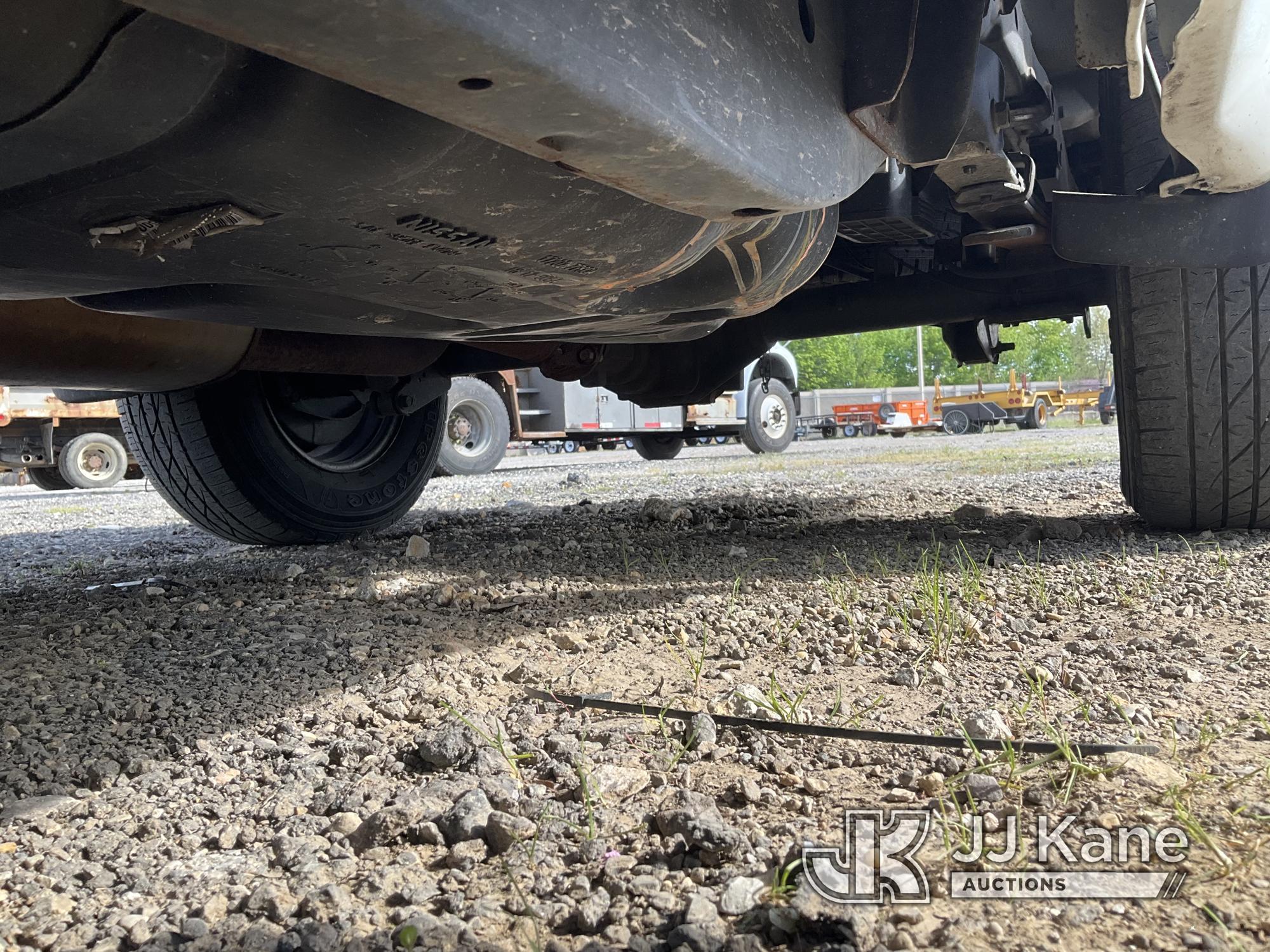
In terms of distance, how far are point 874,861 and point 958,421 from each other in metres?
24.3

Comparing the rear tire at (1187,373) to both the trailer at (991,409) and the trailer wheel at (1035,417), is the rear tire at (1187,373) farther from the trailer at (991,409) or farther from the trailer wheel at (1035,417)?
the trailer wheel at (1035,417)

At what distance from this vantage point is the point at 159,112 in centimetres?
87

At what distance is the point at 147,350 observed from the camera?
216 cm

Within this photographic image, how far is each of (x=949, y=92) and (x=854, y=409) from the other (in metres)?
23.9

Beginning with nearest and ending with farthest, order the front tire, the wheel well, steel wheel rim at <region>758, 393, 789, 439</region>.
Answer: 1. the front tire
2. the wheel well
3. steel wheel rim at <region>758, 393, 789, 439</region>

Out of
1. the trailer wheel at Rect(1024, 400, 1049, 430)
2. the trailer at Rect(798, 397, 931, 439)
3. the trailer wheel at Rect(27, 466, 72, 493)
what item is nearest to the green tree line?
the trailer at Rect(798, 397, 931, 439)

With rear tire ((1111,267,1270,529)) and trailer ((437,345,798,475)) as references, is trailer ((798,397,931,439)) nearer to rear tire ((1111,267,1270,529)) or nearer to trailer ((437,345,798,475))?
trailer ((437,345,798,475))

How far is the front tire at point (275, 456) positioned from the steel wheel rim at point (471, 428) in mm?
6077

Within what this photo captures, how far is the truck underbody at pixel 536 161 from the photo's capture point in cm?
82

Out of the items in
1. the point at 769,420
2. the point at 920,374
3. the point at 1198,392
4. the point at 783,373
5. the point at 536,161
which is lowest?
the point at 1198,392

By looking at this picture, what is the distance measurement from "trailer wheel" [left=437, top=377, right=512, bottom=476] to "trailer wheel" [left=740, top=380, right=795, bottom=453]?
4.13m

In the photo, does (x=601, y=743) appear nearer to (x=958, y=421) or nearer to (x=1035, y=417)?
(x=958, y=421)

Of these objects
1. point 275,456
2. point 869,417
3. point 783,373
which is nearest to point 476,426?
point 783,373

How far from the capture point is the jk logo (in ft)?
2.81
